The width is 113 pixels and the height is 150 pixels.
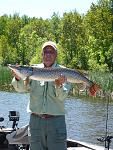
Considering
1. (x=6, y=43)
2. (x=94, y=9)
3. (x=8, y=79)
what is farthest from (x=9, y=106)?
(x=6, y=43)

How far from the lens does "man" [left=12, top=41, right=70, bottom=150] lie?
5.62 meters

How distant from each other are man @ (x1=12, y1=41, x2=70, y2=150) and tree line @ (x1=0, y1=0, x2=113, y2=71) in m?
36.4

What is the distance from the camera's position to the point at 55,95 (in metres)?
5.66

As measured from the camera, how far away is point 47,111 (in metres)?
5.61

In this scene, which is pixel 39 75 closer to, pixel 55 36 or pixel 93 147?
pixel 93 147

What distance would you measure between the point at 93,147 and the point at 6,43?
189 ft

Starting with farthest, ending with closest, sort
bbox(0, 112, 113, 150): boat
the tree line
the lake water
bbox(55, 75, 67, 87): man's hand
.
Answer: the tree line → the lake water → bbox(0, 112, 113, 150): boat → bbox(55, 75, 67, 87): man's hand

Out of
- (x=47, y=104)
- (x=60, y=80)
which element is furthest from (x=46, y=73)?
(x=47, y=104)

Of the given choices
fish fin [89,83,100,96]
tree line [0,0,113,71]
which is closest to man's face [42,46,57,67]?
fish fin [89,83,100,96]

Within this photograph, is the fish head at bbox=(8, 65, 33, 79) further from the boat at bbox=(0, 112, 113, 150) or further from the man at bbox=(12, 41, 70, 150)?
the boat at bbox=(0, 112, 113, 150)

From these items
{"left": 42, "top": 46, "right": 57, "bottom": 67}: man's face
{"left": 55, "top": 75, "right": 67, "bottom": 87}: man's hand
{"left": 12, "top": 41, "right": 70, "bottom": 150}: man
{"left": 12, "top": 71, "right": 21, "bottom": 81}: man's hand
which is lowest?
{"left": 12, "top": 41, "right": 70, "bottom": 150}: man

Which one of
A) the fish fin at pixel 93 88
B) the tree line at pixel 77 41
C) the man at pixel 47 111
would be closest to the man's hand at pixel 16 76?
the man at pixel 47 111

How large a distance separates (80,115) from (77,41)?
33.4 metres

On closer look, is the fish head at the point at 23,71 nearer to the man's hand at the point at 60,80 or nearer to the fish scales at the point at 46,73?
the fish scales at the point at 46,73
